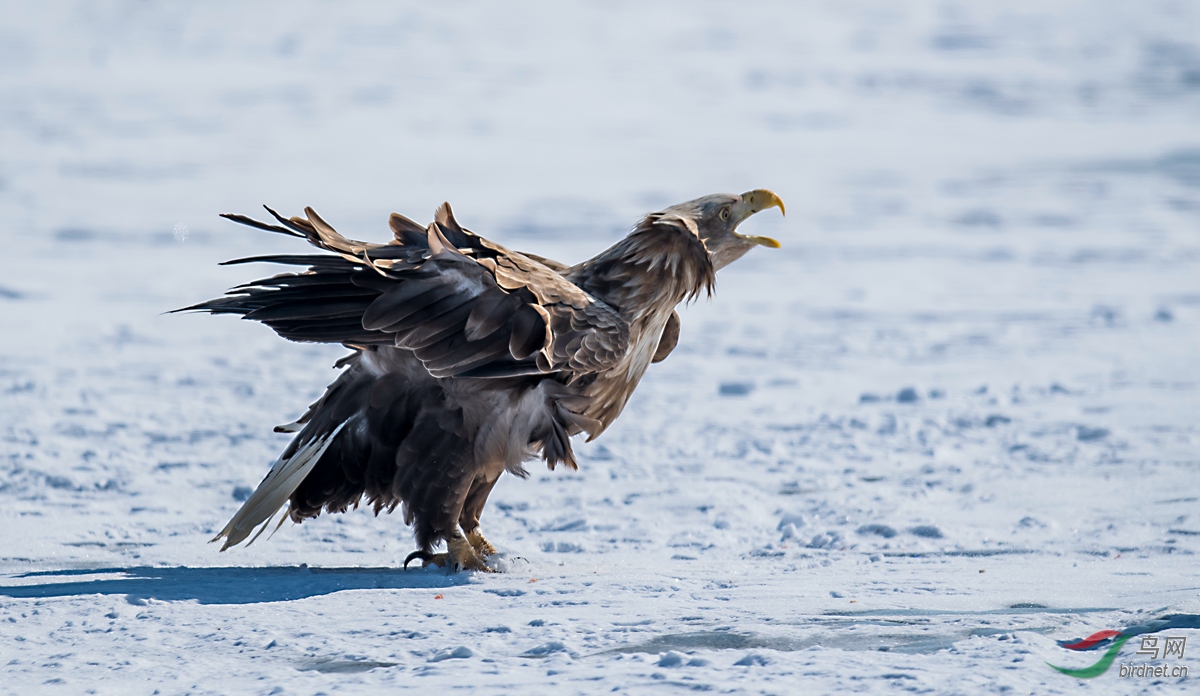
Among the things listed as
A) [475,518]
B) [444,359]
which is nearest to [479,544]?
[475,518]

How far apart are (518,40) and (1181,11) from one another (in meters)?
15.2

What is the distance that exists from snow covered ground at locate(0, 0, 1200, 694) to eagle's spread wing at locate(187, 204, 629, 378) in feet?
2.25

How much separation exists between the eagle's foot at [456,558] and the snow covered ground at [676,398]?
0.12m

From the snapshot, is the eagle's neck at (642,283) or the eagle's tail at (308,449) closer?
the eagle's tail at (308,449)

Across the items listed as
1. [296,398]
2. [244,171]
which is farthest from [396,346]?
[244,171]

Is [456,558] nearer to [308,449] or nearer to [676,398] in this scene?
[308,449]

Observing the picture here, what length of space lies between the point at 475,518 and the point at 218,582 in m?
0.91

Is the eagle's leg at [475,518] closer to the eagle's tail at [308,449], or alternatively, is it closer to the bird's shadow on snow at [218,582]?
the bird's shadow on snow at [218,582]

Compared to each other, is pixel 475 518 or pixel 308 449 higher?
pixel 308 449

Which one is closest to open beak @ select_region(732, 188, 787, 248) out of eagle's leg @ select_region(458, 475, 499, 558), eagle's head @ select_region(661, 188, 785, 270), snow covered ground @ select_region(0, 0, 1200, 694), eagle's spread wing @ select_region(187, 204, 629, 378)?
eagle's head @ select_region(661, 188, 785, 270)

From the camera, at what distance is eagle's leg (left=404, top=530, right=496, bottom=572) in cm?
438

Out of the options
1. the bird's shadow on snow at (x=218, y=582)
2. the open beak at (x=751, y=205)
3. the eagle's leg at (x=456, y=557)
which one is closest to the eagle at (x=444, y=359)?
the eagle's leg at (x=456, y=557)

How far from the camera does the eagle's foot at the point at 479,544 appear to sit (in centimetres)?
462

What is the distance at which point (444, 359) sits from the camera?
4.11 m
